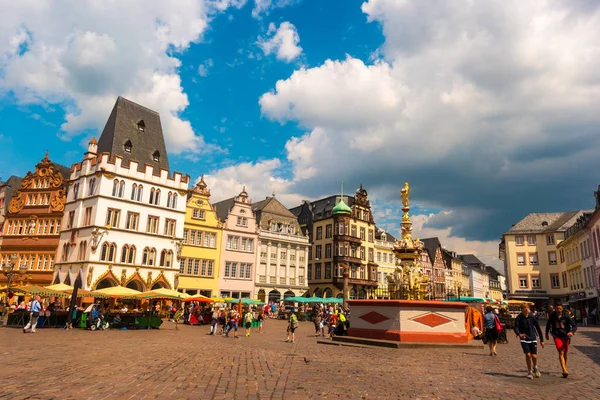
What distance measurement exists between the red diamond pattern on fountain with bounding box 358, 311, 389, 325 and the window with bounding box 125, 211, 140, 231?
30.2 m

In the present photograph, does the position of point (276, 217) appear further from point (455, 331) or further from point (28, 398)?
point (28, 398)

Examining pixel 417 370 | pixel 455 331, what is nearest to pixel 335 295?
pixel 455 331

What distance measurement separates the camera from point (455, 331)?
18234mm

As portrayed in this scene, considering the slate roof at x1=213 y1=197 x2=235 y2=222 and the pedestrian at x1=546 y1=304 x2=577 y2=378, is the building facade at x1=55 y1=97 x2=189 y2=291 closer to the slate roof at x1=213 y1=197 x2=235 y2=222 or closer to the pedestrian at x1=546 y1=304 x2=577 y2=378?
the slate roof at x1=213 y1=197 x2=235 y2=222

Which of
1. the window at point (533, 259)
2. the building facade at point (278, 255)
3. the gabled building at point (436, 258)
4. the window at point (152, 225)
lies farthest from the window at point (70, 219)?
the gabled building at point (436, 258)

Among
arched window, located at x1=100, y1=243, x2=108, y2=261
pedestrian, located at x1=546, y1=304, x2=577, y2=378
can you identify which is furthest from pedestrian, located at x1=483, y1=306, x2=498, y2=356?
arched window, located at x1=100, y1=243, x2=108, y2=261

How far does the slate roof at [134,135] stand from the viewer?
44812 millimetres

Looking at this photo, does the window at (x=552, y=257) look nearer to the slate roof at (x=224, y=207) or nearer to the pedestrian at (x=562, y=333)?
the slate roof at (x=224, y=207)

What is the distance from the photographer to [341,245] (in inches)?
2435

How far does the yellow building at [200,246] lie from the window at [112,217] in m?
8.34

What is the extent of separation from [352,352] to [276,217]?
44060 mm

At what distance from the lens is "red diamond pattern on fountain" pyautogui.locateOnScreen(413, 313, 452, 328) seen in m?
17.8

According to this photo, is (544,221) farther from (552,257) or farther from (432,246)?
(432,246)

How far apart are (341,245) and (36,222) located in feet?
124
